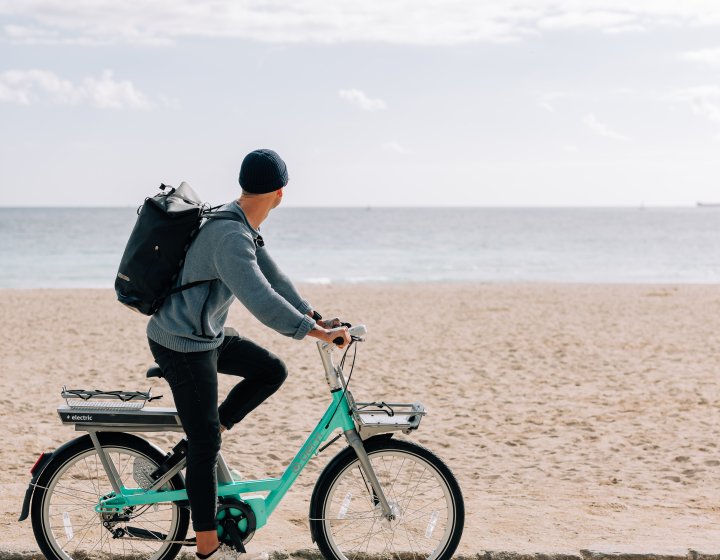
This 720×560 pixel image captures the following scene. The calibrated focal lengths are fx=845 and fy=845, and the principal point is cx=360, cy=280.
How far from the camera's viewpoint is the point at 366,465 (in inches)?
141

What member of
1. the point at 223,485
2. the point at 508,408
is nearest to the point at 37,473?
the point at 223,485

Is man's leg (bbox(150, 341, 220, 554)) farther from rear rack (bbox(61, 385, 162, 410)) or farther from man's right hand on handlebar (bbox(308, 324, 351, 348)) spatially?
man's right hand on handlebar (bbox(308, 324, 351, 348))

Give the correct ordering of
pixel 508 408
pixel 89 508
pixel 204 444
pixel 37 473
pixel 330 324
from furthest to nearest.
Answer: pixel 508 408 → pixel 89 508 → pixel 37 473 → pixel 330 324 → pixel 204 444

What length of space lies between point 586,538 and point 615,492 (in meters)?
1.33

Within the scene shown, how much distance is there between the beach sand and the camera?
474 centimetres

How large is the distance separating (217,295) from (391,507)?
47.3 inches

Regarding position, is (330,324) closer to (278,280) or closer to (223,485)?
(278,280)

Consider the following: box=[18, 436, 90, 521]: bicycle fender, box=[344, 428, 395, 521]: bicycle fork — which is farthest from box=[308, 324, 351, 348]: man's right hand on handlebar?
box=[18, 436, 90, 521]: bicycle fender

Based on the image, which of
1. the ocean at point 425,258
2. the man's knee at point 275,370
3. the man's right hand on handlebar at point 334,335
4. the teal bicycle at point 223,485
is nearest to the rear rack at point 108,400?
the teal bicycle at point 223,485

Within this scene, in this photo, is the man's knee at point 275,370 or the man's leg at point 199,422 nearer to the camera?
the man's leg at point 199,422

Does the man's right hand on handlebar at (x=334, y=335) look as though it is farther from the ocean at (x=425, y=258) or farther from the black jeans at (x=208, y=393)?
the ocean at (x=425, y=258)

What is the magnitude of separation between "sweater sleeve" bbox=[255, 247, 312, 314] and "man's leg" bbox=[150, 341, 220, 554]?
424 mm

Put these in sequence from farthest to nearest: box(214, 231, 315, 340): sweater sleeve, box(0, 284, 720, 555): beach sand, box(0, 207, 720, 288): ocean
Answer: box(0, 207, 720, 288): ocean → box(0, 284, 720, 555): beach sand → box(214, 231, 315, 340): sweater sleeve

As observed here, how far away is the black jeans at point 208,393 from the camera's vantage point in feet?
10.9
